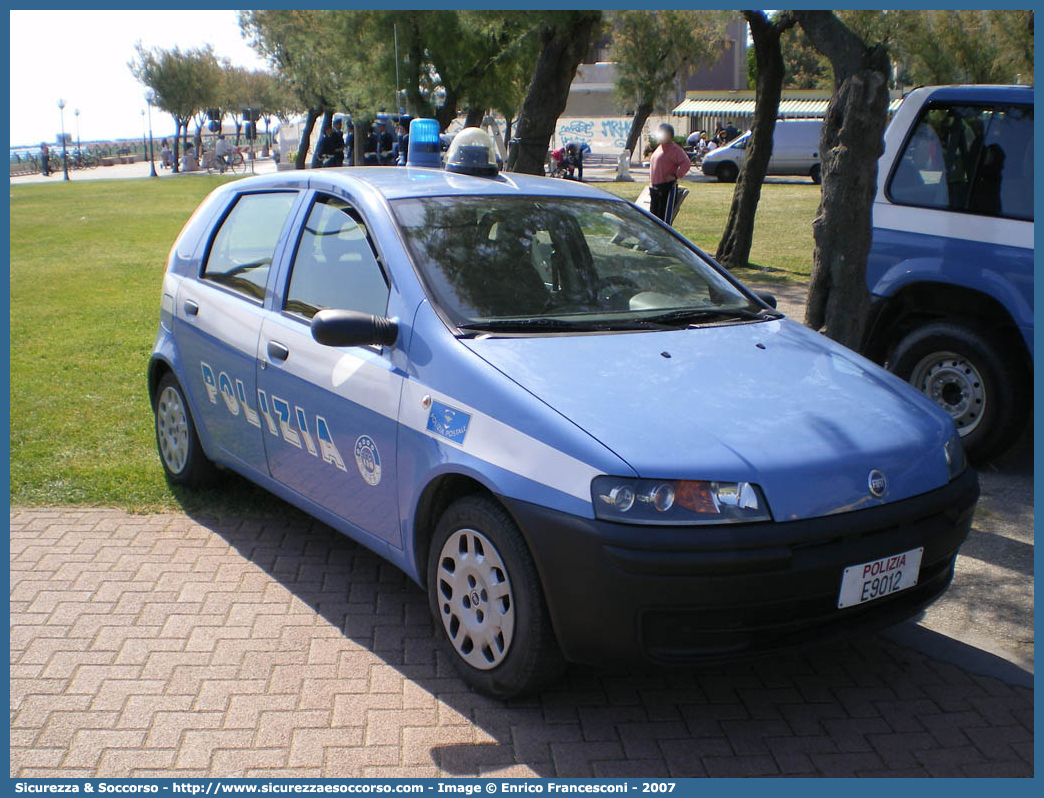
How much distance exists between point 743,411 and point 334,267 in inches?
73.0

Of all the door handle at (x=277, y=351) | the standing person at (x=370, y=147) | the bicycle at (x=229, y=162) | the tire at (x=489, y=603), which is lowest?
the tire at (x=489, y=603)

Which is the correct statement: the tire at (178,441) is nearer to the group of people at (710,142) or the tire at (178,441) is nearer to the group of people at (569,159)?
the group of people at (569,159)

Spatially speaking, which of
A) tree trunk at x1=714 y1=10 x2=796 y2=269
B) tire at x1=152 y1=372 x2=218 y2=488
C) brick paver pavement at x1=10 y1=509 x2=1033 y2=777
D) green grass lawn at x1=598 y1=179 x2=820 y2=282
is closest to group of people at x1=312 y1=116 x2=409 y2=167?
green grass lawn at x1=598 y1=179 x2=820 y2=282

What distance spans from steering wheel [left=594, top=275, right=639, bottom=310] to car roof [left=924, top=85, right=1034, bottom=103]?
119 inches

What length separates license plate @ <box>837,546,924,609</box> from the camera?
3252 millimetres

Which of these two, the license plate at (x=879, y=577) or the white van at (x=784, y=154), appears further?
the white van at (x=784, y=154)

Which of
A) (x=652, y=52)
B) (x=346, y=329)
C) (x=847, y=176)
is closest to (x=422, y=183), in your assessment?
(x=346, y=329)

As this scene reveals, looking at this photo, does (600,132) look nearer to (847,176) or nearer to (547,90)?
(547,90)

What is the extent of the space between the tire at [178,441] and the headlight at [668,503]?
3007 mm

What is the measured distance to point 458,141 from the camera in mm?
5078

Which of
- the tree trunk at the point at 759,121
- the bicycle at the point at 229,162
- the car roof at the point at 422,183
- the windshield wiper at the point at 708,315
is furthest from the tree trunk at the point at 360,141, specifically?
the windshield wiper at the point at 708,315

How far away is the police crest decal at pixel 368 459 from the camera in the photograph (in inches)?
154

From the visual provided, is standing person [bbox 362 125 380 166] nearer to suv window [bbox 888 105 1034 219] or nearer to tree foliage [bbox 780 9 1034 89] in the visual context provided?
tree foliage [bbox 780 9 1034 89]

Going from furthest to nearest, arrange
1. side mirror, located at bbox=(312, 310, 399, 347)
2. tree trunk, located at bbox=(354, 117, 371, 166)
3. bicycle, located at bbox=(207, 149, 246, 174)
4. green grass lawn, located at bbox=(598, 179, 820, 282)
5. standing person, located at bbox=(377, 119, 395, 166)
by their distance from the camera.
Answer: bicycle, located at bbox=(207, 149, 246, 174), tree trunk, located at bbox=(354, 117, 371, 166), standing person, located at bbox=(377, 119, 395, 166), green grass lawn, located at bbox=(598, 179, 820, 282), side mirror, located at bbox=(312, 310, 399, 347)
